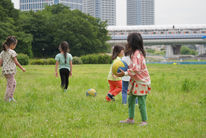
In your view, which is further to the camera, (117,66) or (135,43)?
(117,66)

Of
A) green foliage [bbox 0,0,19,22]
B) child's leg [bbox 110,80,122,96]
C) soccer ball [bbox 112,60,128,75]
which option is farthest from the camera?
green foliage [bbox 0,0,19,22]

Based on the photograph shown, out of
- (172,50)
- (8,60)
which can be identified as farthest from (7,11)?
(172,50)

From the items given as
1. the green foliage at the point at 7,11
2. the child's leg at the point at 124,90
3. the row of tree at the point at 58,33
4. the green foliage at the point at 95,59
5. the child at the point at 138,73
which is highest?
the green foliage at the point at 7,11

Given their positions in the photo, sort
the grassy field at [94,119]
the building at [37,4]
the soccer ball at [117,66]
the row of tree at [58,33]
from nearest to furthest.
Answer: the grassy field at [94,119] → the soccer ball at [117,66] → the row of tree at [58,33] → the building at [37,4]

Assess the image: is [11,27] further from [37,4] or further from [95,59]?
[37,4]

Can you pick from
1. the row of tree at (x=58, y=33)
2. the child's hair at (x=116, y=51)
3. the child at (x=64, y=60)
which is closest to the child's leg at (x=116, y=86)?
the child's hair at (x=116, y=51)

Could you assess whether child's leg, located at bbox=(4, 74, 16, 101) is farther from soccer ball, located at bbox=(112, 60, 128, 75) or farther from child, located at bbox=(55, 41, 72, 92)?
soccer ball, located at bbox=(112, 60, 128, 75)

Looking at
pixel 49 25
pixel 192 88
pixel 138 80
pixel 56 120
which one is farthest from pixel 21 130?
pixel 49 25

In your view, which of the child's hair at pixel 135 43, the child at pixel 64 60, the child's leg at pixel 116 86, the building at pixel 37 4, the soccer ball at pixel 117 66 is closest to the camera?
the child's hair at pixel 135 43

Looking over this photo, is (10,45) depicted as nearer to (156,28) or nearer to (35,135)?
(35,135)

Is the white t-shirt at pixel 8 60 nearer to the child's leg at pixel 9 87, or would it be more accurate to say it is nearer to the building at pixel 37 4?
the child's leg at pixel 9 87

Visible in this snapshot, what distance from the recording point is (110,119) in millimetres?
5516

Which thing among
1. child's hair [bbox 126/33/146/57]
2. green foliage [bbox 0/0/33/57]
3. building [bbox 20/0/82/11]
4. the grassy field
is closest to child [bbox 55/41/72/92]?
the grassy field

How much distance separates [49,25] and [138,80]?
2131 inches
